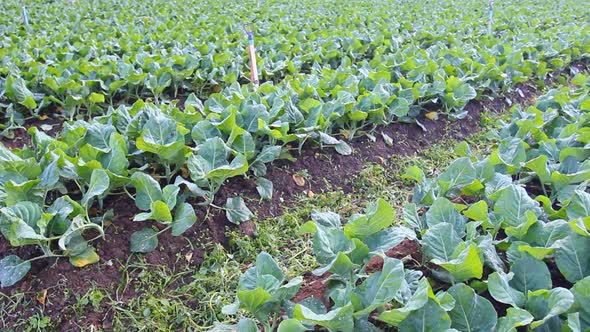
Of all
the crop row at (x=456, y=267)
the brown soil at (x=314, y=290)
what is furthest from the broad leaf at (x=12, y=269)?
the brown soil at (x=314, y=290)

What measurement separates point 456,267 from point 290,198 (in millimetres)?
1579

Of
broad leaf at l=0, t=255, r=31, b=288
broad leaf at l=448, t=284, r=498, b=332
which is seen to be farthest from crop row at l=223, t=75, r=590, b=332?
broad leaf at l=0, t=255, r=31, b=288

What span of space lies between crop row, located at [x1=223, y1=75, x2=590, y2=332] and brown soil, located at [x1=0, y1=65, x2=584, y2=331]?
0.30 meters

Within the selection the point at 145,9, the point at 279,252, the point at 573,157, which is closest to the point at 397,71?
the point at 573,157

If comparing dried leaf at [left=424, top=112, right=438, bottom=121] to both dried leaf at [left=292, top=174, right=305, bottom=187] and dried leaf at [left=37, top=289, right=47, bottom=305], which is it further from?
dried leaf at [left=37, top=289, right=47, bottom=305]

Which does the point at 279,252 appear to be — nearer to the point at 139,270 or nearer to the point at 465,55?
the point at 139,270

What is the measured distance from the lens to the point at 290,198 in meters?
3.32

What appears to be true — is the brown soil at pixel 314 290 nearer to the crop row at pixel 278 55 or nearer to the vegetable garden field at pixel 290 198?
the vegetable garden field at pixel 290 198

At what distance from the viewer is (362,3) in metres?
11.2

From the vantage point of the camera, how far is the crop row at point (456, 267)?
67.1 inches

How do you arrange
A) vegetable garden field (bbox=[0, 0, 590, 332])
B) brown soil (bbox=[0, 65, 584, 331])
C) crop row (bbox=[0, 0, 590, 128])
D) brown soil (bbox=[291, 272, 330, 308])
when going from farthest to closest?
1. crop row (bbox=[0, 0, 590, 128])
2. brown soil (bbox=[0, 65, 584, 331])
3. brown soil (bbox=[291, 272, 330, 308])
4. vegetable garden field (bbox=[0, 0, 590, 332])

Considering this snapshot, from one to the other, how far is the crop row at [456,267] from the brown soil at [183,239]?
0.99ft

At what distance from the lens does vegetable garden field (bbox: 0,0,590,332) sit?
1.91m

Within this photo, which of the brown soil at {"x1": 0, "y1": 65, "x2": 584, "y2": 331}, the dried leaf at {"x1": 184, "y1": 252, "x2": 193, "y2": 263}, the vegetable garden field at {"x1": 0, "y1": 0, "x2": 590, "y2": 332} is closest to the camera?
the vegetable garden field at {"x1": 0, "y1": 0, "x2": 590, "y2": 332}
